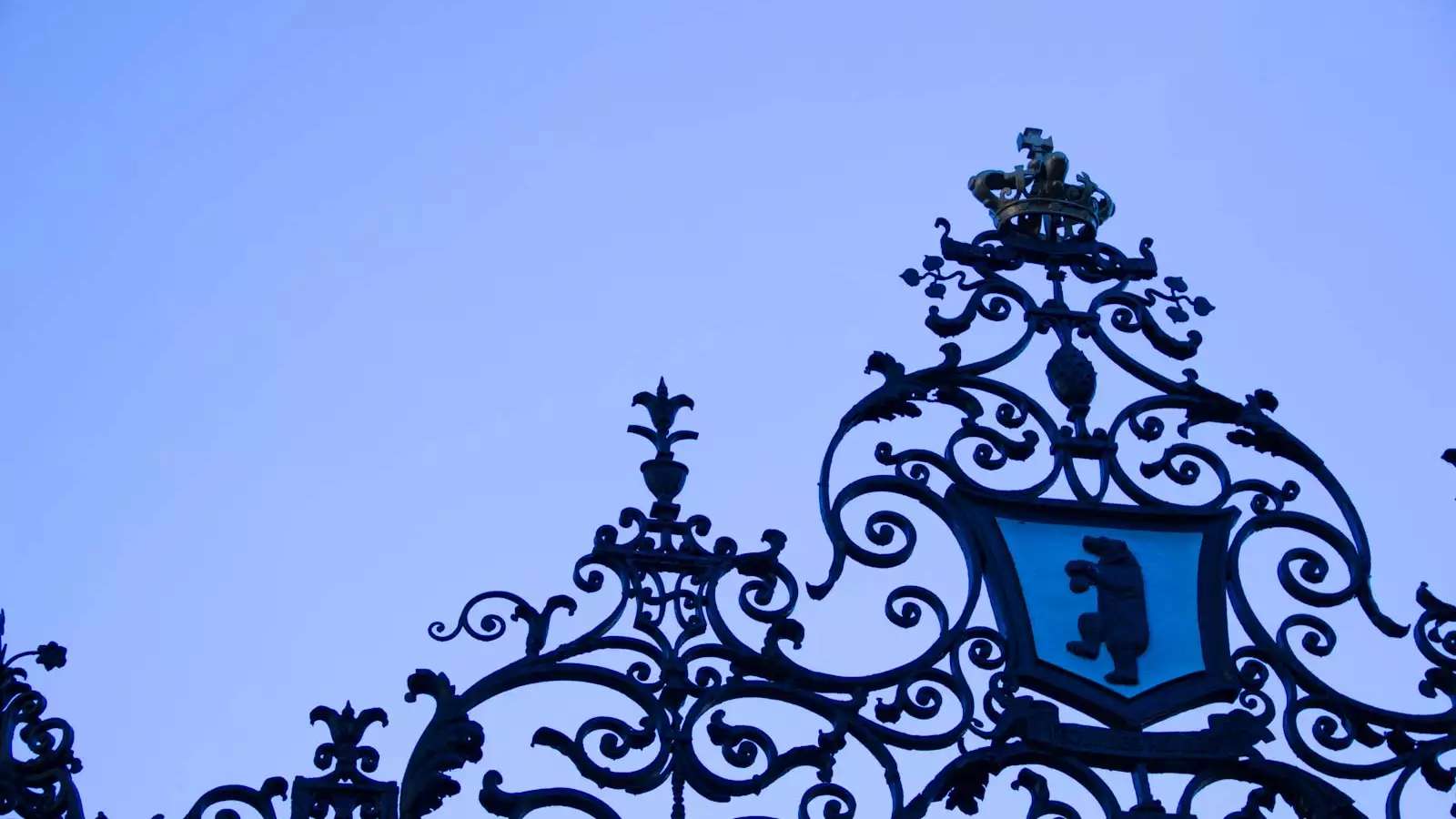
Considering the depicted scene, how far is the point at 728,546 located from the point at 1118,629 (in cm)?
121

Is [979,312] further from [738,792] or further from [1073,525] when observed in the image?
[738,792]

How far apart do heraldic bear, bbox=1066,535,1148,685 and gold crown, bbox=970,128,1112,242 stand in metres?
1.34

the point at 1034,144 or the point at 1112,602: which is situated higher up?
the point at 1034,144

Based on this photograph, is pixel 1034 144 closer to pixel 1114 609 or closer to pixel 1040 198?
pixel 1040 198

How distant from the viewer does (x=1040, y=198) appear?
29.5 feet

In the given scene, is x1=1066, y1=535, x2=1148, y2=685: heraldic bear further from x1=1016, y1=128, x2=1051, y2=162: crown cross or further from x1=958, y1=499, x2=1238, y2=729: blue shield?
x1=1016, y1=128, x2=1051, y2=162: crown cross

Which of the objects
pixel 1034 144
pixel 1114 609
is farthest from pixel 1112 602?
pixel 1034 144

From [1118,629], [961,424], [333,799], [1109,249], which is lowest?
[333,799]

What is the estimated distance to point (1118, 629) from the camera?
795cm

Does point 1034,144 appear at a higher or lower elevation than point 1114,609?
higher

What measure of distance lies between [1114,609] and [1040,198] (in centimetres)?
167

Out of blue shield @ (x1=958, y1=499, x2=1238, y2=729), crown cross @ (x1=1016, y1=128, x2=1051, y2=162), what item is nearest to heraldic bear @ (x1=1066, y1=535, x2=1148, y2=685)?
blue shield @ (x1=958, y1=499, x2=1238, y2=729)

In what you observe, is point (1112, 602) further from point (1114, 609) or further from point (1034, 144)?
point (1034, 144)

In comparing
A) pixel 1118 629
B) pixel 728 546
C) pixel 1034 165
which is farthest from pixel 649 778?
pixel 1034 165
